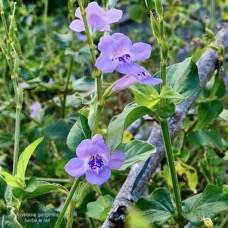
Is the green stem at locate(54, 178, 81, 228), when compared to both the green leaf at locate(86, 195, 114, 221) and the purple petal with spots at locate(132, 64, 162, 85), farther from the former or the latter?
the green leaf at locate(86, 195, 114, 221)

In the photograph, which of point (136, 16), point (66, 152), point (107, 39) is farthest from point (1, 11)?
point (136, 16)

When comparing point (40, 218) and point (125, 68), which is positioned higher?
point (125, 68)

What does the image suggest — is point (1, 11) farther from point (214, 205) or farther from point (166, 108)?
point (214, 205)

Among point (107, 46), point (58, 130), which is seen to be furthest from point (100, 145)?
point (58, 130)

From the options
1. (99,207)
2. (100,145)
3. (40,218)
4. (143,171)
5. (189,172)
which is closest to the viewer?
(100,145)

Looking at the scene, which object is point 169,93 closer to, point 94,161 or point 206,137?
point 94,161

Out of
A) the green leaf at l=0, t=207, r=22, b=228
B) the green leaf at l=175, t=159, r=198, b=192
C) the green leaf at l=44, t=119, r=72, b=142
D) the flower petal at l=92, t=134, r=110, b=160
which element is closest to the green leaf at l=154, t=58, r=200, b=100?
the flower petal at l=92, t=134, r=110, b=160

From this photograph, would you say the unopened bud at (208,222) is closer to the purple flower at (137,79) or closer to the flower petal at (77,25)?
the purple flower at (137,79)
